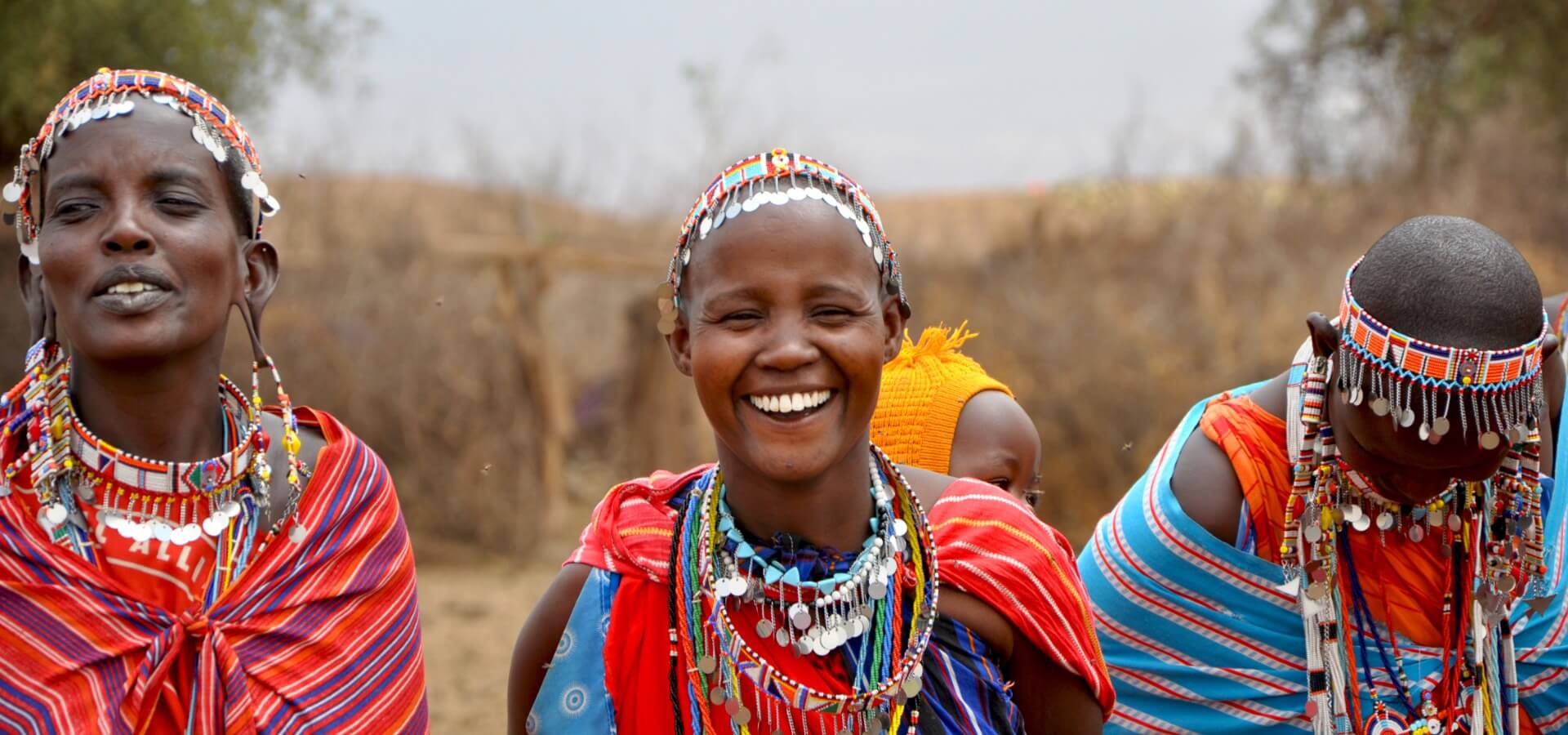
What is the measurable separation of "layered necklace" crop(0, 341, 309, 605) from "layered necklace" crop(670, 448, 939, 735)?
816 mm

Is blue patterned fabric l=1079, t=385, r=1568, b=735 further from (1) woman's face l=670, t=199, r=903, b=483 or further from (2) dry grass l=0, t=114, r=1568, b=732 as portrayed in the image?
(2) dry grass l=0, t=114, r=1568, b=732

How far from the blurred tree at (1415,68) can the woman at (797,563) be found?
1011cm

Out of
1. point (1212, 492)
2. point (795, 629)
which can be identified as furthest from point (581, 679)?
point (1212, 492)

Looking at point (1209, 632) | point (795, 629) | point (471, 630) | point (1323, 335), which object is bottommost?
point (471, 630)

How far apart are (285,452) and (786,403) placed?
1.13 metres

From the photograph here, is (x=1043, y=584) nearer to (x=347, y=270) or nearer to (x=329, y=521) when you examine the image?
(x=329, y=521)

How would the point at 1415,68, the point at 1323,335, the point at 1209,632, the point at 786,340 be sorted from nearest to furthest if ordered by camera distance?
the point at 786,340
the point at 1323,335
the point at 1209,632
the point at 1415,68

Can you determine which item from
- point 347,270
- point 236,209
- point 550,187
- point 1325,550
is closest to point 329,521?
point 236,209

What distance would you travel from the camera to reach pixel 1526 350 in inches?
A: 114

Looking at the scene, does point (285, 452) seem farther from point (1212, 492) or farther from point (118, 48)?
point (118, 48)

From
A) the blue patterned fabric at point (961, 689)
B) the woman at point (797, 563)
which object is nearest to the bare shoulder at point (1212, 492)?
the woman at point (797, 563)

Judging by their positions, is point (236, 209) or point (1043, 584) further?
point (236, 209)

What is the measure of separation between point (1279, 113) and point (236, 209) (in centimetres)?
1348

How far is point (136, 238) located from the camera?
263 cm
